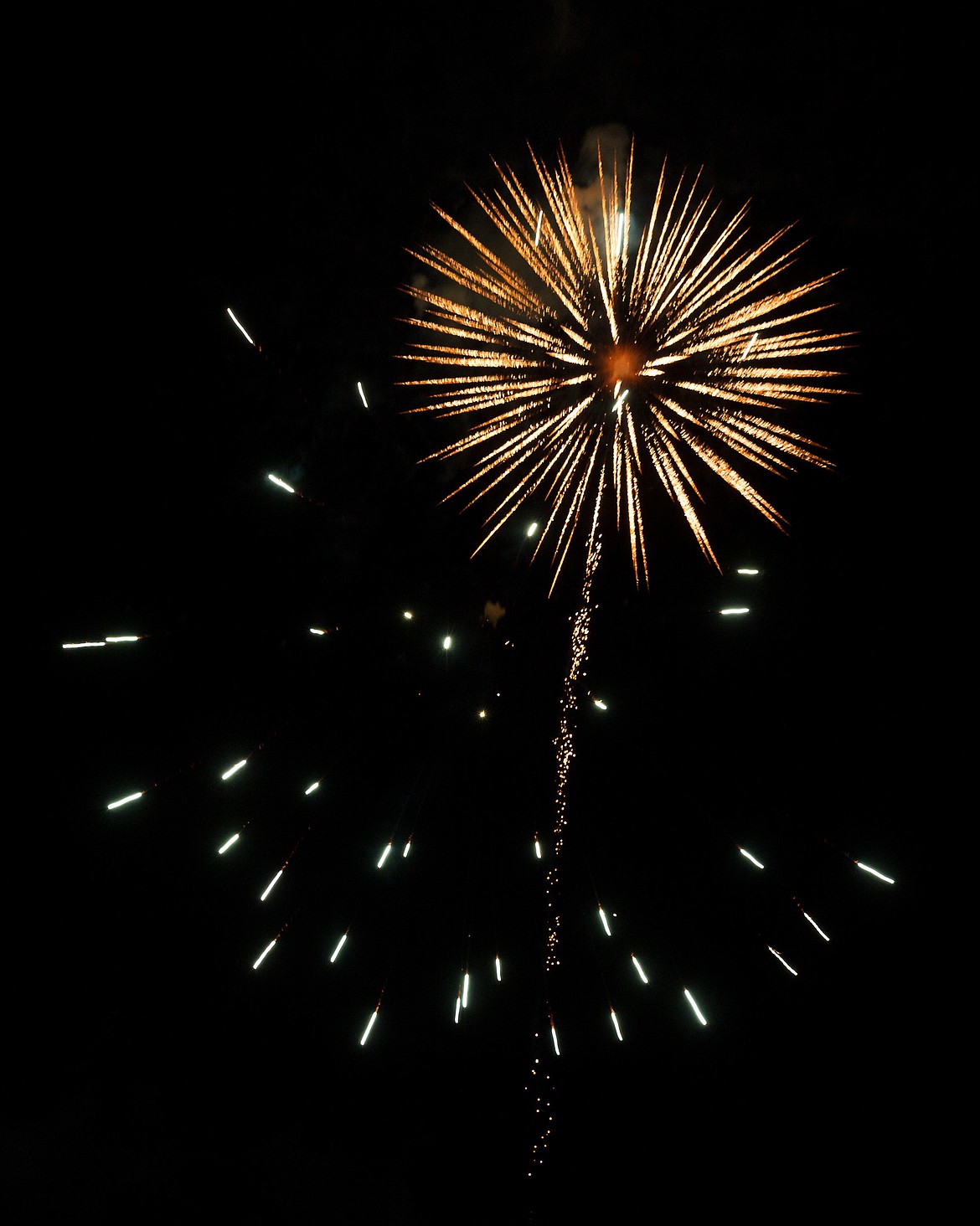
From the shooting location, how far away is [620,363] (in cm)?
355

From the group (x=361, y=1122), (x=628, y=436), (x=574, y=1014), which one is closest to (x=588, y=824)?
(x=574, y=1014)

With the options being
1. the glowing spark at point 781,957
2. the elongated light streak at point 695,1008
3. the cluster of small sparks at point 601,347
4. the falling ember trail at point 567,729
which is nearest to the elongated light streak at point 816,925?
the glowing spark at point 781,957

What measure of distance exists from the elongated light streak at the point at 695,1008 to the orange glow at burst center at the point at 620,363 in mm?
6221

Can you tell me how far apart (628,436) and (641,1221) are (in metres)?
8.90

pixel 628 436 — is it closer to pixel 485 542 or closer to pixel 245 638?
pixel 485 542

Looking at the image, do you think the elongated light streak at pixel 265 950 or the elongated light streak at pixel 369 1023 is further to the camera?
the elongated light streak at pixel 369 1023

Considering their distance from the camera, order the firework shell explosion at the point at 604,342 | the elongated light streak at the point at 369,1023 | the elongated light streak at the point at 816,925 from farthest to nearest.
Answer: the elongated light streak at the point at 369,1023 < the elongated light streak at the point at 816,925 < the firework shell explosion at the point at 604,342

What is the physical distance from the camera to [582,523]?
4125 millimetres

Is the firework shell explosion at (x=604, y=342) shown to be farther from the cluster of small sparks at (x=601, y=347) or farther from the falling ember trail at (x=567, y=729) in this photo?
the falling ember trail at (x=567, y=729)

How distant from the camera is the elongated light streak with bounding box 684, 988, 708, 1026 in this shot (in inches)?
228

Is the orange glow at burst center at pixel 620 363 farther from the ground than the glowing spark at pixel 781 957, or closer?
farther from the ground

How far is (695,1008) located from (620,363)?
254 inches

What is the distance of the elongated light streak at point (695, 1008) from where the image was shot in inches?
228

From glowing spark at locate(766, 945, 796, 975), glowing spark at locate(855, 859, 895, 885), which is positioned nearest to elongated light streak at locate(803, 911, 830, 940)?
glowing spark at locate(766, 945, 796, 975)
